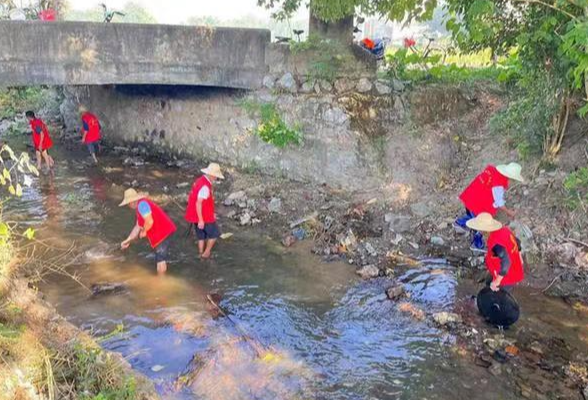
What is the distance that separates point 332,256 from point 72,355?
16.3ft

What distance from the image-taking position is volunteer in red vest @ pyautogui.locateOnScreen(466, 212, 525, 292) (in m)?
6.04

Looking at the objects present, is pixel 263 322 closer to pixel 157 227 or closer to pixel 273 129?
pixel 157 227

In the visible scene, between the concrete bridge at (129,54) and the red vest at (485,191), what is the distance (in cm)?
609

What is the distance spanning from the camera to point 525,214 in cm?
870

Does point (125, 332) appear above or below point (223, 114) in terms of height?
below

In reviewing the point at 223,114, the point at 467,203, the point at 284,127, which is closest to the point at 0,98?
the point at 223,114

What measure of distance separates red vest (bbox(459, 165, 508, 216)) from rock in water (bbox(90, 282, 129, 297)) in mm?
5269

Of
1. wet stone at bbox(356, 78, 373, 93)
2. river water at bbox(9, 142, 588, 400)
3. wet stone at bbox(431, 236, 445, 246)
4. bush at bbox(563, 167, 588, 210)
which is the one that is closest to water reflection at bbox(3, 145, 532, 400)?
river water at bbox(9, 142, 588, 400)

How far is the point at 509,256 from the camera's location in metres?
6.07

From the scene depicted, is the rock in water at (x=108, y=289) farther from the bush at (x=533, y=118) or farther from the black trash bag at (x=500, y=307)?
the bush at (x=533, y=118)

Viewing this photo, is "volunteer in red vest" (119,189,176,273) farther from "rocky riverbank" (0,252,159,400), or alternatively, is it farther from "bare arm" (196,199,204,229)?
"rocky riverbank" (0,252,159,400)

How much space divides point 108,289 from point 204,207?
182 centimetres

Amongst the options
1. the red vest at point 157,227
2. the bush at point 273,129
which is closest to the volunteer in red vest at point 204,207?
the red vest at point 157,227

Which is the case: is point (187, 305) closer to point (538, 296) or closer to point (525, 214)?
point (538, 296)
